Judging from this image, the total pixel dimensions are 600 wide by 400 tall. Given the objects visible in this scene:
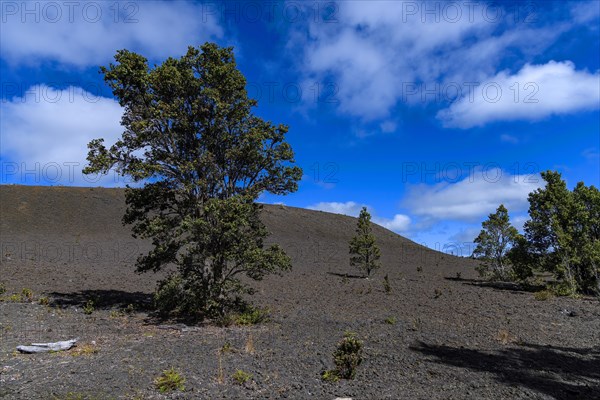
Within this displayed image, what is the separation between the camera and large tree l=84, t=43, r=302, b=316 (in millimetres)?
13805

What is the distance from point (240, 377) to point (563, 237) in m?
24.1

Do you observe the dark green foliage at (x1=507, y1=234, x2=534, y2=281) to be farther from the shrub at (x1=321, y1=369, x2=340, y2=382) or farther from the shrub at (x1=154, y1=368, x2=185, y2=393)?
the shrub at (x1=154, y1=368, x2=185, y2=393)

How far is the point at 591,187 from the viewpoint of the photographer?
25.6 metres

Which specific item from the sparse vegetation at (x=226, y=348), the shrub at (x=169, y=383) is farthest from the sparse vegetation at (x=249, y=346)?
the shrub at (x=169, y=383)

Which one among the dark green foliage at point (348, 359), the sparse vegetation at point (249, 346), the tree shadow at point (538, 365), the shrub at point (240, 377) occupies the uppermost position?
the dark green foliage at point (348, 359)

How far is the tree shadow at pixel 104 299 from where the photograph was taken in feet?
52.0

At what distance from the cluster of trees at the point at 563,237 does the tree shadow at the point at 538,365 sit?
14.4 m

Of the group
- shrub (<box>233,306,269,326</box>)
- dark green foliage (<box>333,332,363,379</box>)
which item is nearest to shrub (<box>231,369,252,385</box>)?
dark green foliage (<box>333,332,363,379</box>)

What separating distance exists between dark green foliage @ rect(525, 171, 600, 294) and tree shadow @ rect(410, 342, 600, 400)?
47.8 feet

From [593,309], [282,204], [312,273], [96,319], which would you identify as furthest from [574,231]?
[282,204]

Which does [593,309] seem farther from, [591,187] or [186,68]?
[186,68]

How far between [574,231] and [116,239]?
46243 millimetres

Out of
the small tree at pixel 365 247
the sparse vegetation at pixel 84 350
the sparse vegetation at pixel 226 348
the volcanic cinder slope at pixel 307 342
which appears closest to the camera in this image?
the volcanic cinder slope at pixel 307 342

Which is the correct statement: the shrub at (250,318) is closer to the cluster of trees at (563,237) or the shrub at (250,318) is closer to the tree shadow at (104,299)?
the tree shadow at (104,299)
